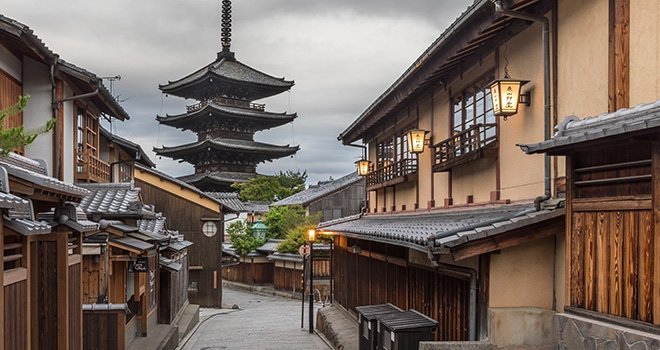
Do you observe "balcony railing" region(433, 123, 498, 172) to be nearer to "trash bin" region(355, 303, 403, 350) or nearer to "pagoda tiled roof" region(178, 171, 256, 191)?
"trash bin" region(355, 303, 403, 350)

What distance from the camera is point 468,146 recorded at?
41.1 feet

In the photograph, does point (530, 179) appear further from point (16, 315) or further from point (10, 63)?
point (10, 63)

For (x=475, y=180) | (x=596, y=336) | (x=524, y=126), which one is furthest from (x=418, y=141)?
(x=596, y=336)

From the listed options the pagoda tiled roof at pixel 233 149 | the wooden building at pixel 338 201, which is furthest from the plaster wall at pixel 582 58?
the pagoda tiled roof at pixel 233 149

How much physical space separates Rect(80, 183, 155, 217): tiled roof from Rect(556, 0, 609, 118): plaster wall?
10.4 metres

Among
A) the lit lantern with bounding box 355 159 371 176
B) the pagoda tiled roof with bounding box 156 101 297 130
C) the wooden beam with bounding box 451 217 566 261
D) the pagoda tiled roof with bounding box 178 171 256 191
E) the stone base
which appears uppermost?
the pagoda tiled roof with bounding box 156 101 297 130

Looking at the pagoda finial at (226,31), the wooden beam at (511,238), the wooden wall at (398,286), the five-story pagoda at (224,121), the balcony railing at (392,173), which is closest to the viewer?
the wooden beam at (511,238)

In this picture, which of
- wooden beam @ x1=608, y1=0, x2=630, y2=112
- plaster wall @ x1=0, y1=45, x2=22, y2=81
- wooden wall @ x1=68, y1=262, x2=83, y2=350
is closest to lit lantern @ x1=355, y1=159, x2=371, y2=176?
plaster wall @ x1=0, y1=45, x2=22, y2=81

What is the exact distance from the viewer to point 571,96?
9.06 m

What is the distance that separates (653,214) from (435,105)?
9.03 meters

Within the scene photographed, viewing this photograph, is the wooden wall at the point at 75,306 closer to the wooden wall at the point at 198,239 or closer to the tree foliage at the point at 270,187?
the wooden wall at the point at 198,239

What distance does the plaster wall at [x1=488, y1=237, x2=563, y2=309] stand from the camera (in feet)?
30.5

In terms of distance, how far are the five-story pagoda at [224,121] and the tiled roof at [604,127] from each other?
1817 inches

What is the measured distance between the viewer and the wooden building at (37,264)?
22.5ft
